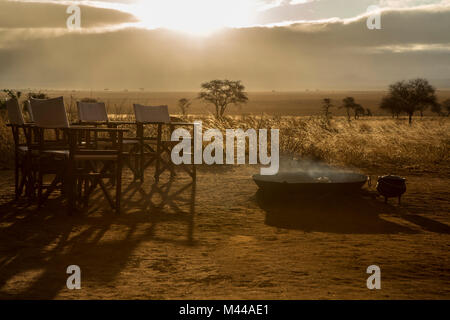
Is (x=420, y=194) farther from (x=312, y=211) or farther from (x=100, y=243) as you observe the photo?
(x=100, y=243)

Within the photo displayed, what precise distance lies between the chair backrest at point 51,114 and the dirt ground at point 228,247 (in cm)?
86

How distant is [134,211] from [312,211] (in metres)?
1.80

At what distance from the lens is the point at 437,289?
3.22 m

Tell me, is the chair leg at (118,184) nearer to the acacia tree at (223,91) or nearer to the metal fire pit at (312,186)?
the metal fire pit at (312,186)

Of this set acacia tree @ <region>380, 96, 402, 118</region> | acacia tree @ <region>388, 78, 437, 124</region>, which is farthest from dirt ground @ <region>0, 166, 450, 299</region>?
acacia tree @ <region>380, 96, 402, 118</region>

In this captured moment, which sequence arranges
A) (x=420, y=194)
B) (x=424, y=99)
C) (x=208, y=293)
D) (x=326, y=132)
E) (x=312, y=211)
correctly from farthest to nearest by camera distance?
(x=424, y=99) → (x=326, y=132) → (x=420, y=194) → (x=312, y=211) → (x=208, y=293)

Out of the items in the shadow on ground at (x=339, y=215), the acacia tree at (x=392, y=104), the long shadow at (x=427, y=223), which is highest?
the acacia tree at (x=392, y=104)

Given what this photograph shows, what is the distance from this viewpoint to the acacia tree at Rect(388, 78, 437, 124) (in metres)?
32.5

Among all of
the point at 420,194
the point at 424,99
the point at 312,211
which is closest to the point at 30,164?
the point at 312,211

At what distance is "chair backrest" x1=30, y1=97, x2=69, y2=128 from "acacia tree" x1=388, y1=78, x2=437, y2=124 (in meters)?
29.7

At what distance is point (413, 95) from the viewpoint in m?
32.6

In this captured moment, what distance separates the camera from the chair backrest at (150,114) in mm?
7340

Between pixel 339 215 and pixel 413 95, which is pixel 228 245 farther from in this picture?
pixel 413 95

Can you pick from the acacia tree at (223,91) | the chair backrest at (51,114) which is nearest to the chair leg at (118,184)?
the chair backrest at (51,114)
